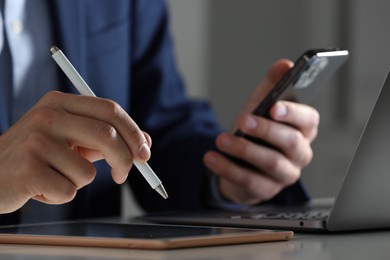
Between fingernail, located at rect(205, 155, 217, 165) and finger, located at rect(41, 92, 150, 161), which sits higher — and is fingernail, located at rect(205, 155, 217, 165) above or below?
below

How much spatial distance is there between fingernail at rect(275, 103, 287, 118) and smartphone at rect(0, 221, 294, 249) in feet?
1.06

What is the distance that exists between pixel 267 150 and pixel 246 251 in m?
0.45

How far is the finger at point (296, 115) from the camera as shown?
39.8 inches

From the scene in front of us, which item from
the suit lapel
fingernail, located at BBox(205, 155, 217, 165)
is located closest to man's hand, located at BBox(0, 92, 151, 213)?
fingernail, located at BBox(205, 155, 217, 165)

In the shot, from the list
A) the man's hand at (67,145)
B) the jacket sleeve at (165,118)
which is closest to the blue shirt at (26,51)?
the jacket sleeve at (165,118)

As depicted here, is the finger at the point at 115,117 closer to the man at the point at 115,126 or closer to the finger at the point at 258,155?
the man at the point at 115,126

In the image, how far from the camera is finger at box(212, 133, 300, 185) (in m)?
1.05

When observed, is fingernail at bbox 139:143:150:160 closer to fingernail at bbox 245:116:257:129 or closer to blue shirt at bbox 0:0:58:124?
fingernail at bbox 245:116:257:129

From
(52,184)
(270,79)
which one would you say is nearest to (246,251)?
(52,184)

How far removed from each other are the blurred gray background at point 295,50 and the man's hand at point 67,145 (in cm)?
184

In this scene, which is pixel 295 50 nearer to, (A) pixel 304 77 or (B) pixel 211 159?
(B) pixel 211 159

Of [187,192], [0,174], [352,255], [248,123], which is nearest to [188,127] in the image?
[187,192]

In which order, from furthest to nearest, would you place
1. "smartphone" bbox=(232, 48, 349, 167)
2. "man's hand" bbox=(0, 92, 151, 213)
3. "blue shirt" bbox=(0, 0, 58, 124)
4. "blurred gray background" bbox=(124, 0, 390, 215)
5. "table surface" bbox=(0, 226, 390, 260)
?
"blurred gray background" bbox=(124, 0, 390, 215) < "blue shirt" bbox=(0, 0, 58, 124) < "smartphone" bbox=(232, 48, 349, 167) < "man's hand" bbox=(0, 92, 151, 213) < "table surface" bbox=(0, 226, 390, 260)

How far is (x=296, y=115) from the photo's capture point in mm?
1026
